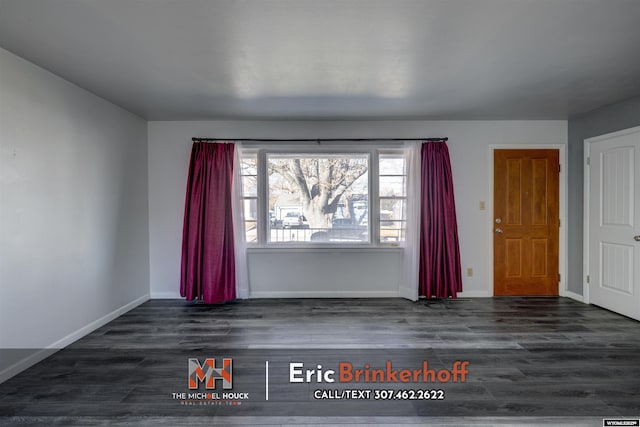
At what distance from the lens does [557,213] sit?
465 centimetres

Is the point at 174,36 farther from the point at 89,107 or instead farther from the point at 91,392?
the point at 91,392

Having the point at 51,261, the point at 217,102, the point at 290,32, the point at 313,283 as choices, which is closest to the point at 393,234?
the point at 313,283

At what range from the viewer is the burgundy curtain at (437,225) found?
4.48 m

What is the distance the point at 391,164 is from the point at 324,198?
1.07 meters

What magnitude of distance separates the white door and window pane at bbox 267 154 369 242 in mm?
2883

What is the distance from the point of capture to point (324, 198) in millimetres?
4680

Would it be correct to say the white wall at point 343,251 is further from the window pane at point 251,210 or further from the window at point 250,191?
the window pane at point 251,210

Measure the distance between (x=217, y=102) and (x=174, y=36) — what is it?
148 cm

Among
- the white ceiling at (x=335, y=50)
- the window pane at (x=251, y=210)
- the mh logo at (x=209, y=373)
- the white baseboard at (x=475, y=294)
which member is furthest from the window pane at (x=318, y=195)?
the mh logo at (x=209, y=373)

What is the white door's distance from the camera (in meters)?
3.72

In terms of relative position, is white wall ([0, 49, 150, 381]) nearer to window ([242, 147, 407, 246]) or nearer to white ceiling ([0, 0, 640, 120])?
white ceiling ([0, 0, 640, 120])

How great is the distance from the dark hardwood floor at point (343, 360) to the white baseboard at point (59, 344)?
0.19 ft

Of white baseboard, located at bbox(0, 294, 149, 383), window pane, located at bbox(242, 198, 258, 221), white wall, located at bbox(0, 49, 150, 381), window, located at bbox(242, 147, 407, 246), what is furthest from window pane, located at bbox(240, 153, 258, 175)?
white baseboard, located at bbox(0, 294, 149, 383)

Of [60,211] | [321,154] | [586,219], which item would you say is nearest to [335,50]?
[321,154]
